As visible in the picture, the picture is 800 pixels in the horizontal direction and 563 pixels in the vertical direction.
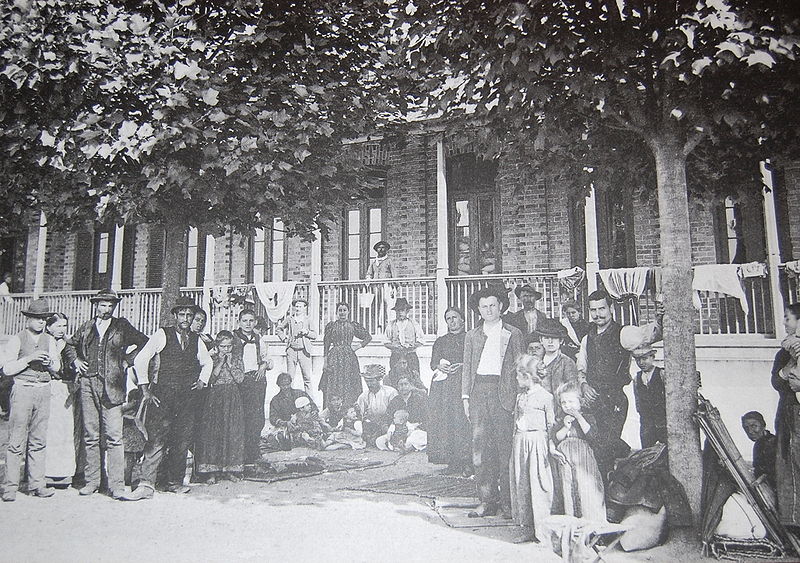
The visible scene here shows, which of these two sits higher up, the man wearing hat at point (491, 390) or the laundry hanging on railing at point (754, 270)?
the laundry hanging on railing at point (754, 270)

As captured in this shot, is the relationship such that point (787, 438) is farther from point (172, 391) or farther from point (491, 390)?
point (172, 391)

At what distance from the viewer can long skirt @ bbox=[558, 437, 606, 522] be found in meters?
3.68

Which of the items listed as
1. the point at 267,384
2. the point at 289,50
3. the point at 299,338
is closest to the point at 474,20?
the point at 289,50

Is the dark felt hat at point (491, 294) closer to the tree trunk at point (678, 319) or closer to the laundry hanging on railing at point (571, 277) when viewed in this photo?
the laundry hanging on railing at point (571, 277)

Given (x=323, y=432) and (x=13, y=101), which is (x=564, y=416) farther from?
(x=13, y=101)

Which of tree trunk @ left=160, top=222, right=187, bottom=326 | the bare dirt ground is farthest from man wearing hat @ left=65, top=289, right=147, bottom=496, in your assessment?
the bare dirt ground

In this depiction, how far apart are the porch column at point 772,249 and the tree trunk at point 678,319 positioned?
51 cm

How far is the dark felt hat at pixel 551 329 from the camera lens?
4.00 metres

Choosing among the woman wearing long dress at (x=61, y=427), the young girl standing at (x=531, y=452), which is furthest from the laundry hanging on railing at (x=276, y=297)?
the young girl standing at (x=531, y=452)

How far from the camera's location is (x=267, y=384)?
181 inches

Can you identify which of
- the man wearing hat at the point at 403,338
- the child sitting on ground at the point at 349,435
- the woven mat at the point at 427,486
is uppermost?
the man wearing hat at the point at 403,338

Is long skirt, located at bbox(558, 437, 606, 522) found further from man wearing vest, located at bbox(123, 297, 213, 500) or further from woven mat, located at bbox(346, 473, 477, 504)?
man wearing vest, located at bbox(123, 297, 213, 500)

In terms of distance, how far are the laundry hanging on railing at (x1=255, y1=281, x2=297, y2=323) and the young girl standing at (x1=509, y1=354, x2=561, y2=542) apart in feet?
6.22

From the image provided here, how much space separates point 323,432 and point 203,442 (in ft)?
3.12
